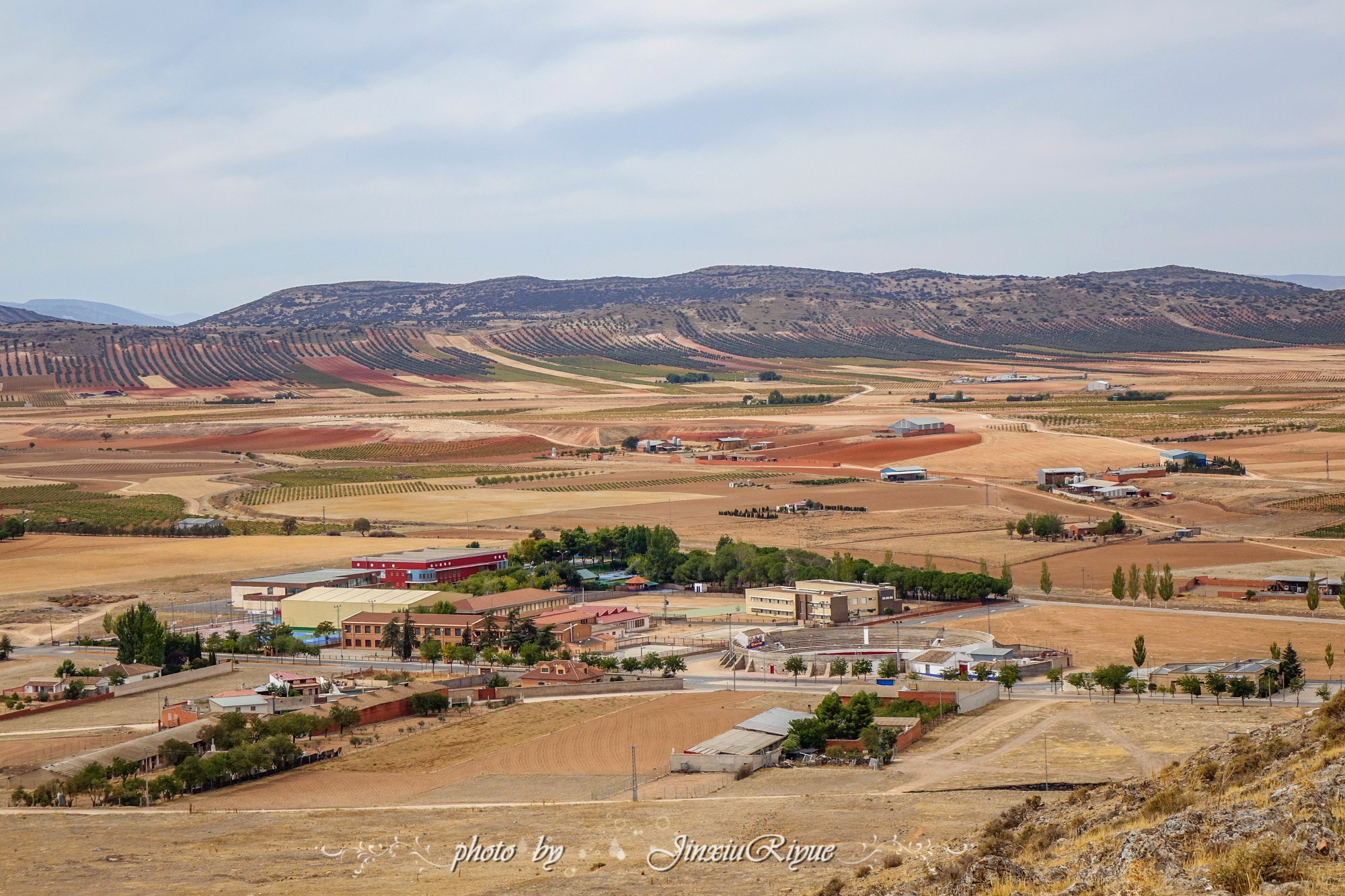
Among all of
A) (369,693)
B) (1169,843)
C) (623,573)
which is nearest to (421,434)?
(623,573)

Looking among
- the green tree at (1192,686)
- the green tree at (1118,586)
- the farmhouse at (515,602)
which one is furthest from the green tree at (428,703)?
the green tree at (1118,586)

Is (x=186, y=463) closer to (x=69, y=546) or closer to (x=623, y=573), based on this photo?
(x=69, y=546)

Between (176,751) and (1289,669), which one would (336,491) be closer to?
(176,751)

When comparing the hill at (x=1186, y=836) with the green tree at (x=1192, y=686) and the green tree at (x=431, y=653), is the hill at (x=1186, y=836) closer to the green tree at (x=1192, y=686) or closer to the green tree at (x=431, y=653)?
the green tree at (x=1192, y=686)

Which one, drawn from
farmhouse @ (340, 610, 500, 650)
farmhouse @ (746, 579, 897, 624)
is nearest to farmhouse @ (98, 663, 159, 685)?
farmhouse @ (340, 610, 500, 650)

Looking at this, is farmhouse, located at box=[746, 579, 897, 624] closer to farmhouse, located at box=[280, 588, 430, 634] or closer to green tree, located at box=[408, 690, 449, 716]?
farmhouse, located at box=[280, 588, 430, 634]

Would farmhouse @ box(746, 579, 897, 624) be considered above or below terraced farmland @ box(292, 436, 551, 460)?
below

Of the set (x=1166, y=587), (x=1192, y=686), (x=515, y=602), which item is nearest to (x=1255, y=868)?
(x=1192, y=686)
